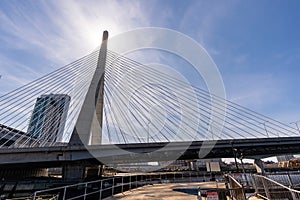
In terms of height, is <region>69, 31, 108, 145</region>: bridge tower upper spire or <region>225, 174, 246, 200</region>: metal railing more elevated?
<region>69, 31, 108, 145</region>: bridge tower upper spire

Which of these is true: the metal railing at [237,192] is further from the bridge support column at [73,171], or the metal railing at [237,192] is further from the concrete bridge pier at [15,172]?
the concrete bridge pier at [15,172]

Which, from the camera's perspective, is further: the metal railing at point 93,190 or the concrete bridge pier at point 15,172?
the concrete bridge pier at point 15,172

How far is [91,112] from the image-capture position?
25266 mm

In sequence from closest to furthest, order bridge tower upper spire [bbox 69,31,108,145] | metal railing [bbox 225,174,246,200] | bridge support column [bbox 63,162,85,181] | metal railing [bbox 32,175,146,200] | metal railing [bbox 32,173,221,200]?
metal railing [bbox 225,174,246,200] → metal railing [bbox 32,175,146,200] → metal railing [bbox 32,173,221,200] → bridge tower upper spire [bbox 69,31,108,145] → bridge support column [bbox 63,162,85,181]

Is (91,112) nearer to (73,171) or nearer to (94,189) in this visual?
(94,189)

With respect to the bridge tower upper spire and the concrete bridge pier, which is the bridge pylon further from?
the concrete bridge pier

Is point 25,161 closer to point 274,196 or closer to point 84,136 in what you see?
point 84,136

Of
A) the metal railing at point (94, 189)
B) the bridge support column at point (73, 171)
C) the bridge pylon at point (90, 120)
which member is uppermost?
the bridge pylon at point (90, 120)

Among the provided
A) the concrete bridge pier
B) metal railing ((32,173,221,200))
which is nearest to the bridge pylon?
metal railing ((32,173,221,200))

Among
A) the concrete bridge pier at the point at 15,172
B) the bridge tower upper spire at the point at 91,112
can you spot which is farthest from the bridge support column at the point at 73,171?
the concrete bridge pier at the point at 15,172

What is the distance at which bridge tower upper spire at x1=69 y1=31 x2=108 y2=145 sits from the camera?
985 inches

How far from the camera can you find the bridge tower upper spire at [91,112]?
25.0 m

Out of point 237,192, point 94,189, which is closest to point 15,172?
point 94,189

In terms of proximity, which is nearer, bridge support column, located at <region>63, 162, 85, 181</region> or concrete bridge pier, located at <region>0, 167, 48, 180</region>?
bridge support column, located at <region>63, 162, 85, 181</region>
